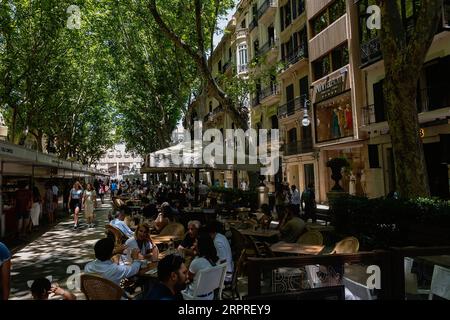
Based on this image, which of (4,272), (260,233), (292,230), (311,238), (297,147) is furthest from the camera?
(297,147)

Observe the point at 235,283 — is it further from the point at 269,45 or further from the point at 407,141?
the point at 269,45

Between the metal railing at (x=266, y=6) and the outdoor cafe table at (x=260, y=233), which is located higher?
the metal railing at (x=266, y=6)

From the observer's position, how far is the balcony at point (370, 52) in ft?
60.4

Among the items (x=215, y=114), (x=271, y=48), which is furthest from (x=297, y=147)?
(x=215, y=114)

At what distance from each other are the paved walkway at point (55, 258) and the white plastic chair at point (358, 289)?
3.79m

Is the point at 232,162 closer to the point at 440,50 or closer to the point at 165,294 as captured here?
the point at 165,294

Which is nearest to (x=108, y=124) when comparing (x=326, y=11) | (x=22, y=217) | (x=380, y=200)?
(x=326, y=11)

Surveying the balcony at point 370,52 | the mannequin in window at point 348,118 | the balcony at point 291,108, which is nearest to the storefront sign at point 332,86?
the mannequin in window at point 348,118

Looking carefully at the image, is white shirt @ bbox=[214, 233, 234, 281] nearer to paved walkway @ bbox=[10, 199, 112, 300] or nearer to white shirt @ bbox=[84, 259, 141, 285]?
white shirt @ bbox=[84, 259, 141, 285]

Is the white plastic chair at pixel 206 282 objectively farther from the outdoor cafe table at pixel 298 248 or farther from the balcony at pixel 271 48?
the balcony at pixel 271 48

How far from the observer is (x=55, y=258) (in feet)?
30.7

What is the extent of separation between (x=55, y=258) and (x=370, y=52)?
1639 cm

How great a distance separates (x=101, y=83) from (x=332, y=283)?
27.6 meters

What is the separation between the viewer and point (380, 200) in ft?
29.7
